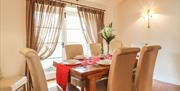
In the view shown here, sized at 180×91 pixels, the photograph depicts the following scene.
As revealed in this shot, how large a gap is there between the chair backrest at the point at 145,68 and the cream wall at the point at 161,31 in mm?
1772

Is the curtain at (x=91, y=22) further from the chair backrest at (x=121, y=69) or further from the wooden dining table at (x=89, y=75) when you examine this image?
the chair backrest at (x=121, y=69)

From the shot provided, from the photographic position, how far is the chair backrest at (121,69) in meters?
1.83

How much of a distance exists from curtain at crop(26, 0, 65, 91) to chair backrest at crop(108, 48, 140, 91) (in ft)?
6.90

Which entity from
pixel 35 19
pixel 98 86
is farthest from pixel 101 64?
pixel 35 19

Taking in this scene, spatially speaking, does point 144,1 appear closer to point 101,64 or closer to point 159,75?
point 159,75

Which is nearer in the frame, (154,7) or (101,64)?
(101,64)

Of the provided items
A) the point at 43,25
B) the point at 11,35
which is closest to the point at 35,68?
the point at 11,35

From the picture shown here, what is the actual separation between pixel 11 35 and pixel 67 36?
1.52 m

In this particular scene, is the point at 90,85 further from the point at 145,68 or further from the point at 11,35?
the point at 11,35

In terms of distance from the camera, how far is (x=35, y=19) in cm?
341

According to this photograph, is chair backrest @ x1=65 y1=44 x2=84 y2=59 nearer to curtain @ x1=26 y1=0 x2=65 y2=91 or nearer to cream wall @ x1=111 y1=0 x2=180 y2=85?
curtain @ x1=26 y1=0 x2=65 y2=91

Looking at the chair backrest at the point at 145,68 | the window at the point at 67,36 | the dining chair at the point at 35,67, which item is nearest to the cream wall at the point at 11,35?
the window at the point at 67,36

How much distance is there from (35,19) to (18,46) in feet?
2.26

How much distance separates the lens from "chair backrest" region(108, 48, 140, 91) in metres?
1.83
